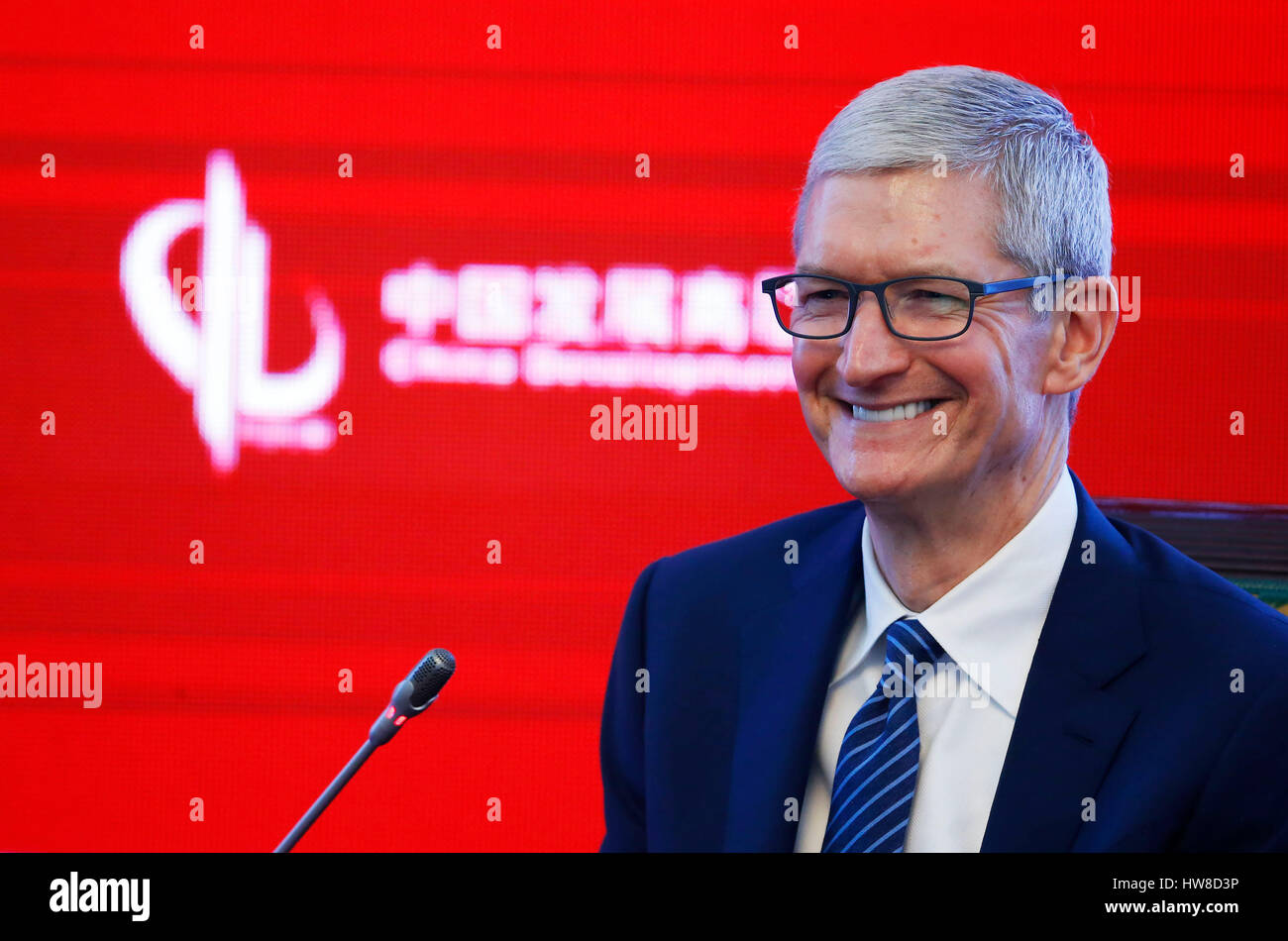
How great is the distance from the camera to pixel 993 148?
1141mm

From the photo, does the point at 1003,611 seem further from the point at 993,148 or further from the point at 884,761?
the point at 993,148

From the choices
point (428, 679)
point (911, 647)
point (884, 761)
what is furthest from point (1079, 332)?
point (428, 679)

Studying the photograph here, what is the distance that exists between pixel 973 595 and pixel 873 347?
0.84 feet

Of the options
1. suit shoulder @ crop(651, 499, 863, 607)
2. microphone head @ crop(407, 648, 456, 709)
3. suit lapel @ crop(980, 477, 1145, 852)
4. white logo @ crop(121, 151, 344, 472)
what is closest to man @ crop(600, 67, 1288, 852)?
suit lapel @ crop(980, 477, 1145, 852)

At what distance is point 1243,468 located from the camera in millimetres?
2529

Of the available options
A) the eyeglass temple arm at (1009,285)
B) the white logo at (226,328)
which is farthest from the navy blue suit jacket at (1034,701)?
the white logo at (226,328)

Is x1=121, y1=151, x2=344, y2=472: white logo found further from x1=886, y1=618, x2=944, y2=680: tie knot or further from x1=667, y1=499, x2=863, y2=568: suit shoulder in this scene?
x1=886, y1=618, x2=944, y2=680: tie knot

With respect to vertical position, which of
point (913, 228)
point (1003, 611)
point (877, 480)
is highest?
point (913, 228)

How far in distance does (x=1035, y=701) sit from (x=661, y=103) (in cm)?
177

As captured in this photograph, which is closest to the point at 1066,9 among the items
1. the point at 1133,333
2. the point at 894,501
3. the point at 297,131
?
the point at 1133,333

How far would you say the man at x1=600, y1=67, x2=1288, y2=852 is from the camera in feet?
3.55

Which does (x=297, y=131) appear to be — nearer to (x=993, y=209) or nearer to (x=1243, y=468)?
(x=993, y=209)

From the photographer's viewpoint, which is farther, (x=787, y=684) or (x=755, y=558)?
(x=755, y=558)

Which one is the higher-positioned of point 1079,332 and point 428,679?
point 1079,332
